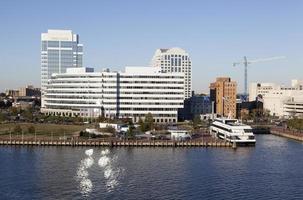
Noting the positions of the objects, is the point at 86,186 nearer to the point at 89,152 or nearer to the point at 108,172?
the point at 108,172

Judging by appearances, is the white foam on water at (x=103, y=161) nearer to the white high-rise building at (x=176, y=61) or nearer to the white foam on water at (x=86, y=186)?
the white foam on water at (x=86, y=186)

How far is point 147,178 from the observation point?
151ft

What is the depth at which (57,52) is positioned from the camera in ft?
593

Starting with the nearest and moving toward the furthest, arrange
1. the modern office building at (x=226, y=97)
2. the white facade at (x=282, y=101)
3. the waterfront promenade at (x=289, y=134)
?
the waterfront promenade at (x=289, y=134)
the modern office building at (x=226, y=97)
the white facade at (x=282, y=101)

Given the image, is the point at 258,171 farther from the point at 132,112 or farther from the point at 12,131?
the point at 132,112

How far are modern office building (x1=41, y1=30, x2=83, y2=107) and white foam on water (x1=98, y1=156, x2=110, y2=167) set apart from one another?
12458 centimetres

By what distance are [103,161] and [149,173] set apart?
31.4 feet

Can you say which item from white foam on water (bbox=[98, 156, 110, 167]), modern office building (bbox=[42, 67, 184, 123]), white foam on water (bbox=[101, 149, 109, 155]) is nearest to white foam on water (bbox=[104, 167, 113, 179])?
white foam on water (bbox=[98, 156, 110, 167])

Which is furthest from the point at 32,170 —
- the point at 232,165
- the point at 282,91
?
the point at 282,91

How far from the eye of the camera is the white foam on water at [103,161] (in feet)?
179

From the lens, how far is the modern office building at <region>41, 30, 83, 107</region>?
587 feet

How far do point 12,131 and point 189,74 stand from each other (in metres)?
107

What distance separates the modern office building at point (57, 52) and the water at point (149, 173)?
113 meters

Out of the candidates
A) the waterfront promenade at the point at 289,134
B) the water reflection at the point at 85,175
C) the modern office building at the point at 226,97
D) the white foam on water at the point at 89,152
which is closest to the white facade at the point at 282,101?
the modern office building at the point at 226,97
